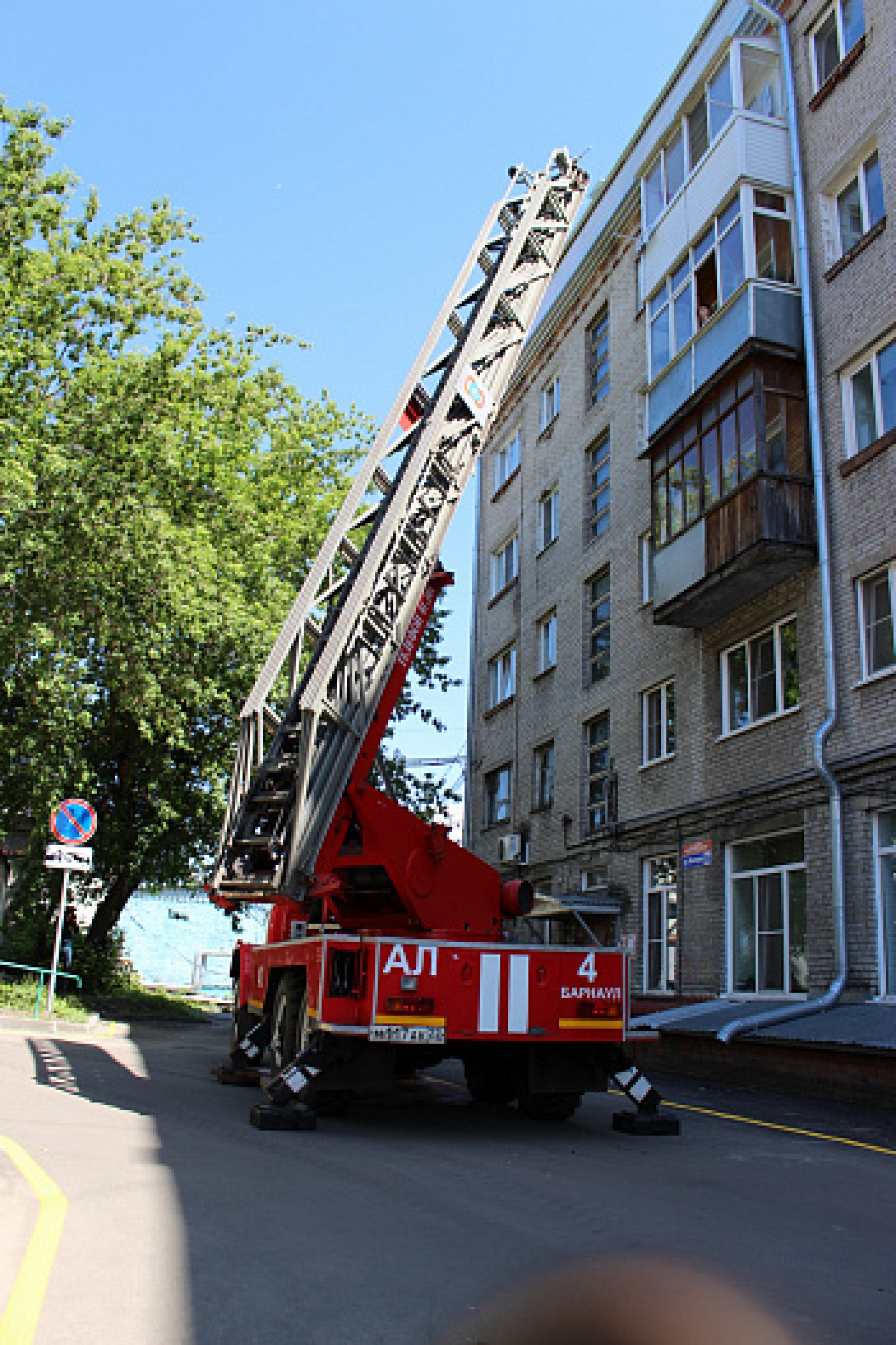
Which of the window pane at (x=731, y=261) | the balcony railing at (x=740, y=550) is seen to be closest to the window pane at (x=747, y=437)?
the balcony railing at (x=740, y=550)

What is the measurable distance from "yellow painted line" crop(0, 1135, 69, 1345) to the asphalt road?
0.15ft

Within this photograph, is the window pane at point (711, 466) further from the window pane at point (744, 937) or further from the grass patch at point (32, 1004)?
the grass patch at point (32, 1004)

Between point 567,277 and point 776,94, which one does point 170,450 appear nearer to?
point 776,94

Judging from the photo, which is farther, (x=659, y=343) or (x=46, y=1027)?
(x=659, y=343)

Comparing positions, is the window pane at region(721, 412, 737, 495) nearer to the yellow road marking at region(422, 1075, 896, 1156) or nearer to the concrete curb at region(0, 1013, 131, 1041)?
the yellow road marking at region(422, 1075, 896, 1156)

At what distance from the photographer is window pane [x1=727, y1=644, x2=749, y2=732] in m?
16.3

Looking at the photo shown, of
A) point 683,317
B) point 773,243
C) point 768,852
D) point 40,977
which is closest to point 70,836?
point 40,977

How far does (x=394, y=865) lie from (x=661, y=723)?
1056cm

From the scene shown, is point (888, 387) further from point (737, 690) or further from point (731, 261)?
point (737, 690)

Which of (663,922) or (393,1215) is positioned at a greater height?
(663,922)

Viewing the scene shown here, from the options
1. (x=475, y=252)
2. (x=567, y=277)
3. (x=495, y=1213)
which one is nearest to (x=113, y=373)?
(x=475, y=252)

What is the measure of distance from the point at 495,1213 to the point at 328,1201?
33.9 inches

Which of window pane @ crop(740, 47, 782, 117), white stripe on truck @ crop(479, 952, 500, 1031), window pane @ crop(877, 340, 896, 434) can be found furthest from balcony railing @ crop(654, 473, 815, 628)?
white stripe on truck @ crop(479, 952, 500, 1031)

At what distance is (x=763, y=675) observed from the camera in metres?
15.9
